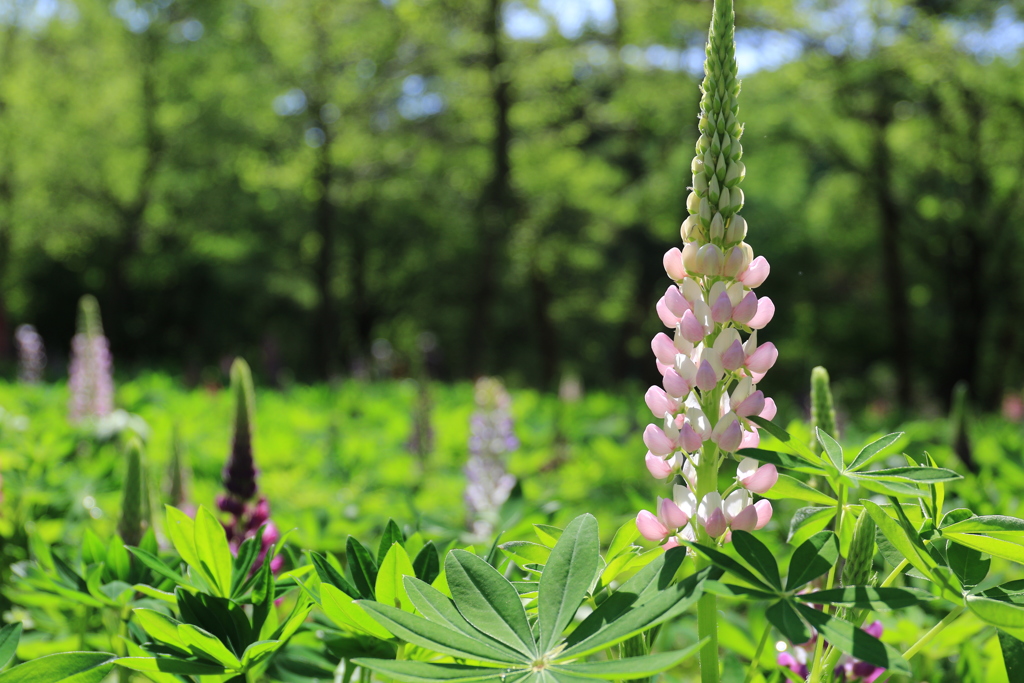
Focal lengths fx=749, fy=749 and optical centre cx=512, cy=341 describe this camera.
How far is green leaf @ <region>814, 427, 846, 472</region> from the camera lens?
3.23ft

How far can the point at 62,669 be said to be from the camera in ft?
3.12

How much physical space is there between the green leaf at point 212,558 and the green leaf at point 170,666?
8.1 inches

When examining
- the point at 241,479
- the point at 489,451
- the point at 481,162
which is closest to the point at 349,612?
the point at 241,479

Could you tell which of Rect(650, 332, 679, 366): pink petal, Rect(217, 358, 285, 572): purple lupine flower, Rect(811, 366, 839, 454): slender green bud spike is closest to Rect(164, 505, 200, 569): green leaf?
Rect(217, 358, 285, 572): purple lupine flower

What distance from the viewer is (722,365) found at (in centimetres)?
95

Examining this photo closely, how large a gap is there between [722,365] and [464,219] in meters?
23.5

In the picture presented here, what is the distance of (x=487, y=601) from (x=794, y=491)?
1.46ft

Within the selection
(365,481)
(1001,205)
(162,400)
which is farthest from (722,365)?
(1001,205)

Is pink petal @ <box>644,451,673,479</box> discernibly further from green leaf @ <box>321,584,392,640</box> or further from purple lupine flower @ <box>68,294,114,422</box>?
purple lupine flower @ <box>68,294,114,422</box>

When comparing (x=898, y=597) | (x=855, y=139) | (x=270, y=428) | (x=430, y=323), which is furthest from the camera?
(x=430, y=323)

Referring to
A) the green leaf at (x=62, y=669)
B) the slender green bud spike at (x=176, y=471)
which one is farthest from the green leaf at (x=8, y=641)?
Result: the slender green bud spike at (x=176, y=471)

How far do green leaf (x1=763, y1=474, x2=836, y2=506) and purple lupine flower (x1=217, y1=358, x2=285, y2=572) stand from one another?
1.29m

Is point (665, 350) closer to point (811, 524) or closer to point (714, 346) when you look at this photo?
point (714, 346)

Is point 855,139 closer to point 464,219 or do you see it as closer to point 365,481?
point 464,219
